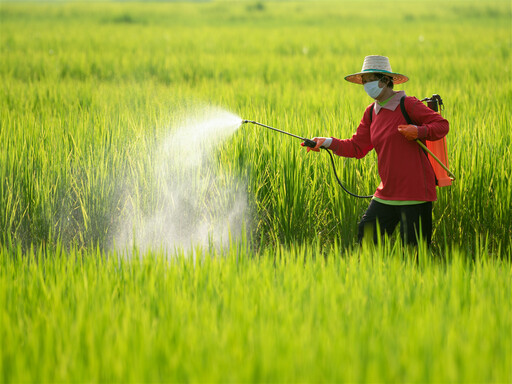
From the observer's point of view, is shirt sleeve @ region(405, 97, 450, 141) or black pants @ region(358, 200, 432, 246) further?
black pants @ region(358, 200, 432, 246)

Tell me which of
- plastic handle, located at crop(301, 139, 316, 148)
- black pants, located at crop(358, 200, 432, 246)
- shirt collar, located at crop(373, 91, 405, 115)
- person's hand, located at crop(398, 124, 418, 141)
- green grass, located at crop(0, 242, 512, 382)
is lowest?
green grass, located at crop(0, 242, 512, 382)

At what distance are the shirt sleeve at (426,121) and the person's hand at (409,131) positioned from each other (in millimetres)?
28

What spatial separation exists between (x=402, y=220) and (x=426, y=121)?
1.67 feet

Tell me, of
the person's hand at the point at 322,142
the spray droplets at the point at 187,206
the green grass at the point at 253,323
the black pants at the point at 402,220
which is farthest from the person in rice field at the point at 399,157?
the spray droplets at the point at 187,206

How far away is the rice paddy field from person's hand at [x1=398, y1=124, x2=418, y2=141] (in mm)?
515

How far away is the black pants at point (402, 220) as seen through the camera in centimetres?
273

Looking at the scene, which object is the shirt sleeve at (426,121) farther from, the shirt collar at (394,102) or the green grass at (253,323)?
the green grass at (253,323)

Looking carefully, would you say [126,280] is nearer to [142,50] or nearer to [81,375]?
[81,375]

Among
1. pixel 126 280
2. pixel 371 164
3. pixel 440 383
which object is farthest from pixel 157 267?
pixel 371 164

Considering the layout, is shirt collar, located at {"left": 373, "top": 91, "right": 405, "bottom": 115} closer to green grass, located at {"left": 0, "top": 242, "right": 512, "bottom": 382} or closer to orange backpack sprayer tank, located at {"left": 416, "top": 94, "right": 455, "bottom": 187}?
orange backpack sprayer tank, located at {"left": 416, "top": 94, "right": 455, "bottom": 187}

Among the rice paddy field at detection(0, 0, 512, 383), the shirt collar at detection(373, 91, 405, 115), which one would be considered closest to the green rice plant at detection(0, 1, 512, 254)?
the rice paddy field at detection(0, 0, 512, 383)

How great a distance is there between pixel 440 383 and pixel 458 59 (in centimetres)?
868

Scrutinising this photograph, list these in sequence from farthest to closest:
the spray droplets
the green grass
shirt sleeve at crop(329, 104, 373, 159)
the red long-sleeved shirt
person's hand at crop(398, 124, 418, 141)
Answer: the spray droplets
shirt sleeve at crop(329, 104, 373, 159)
the red long-sleeved shirt
person's hand at crop(398, 124, 418, 141)
the green grass

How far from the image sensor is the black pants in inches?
107
